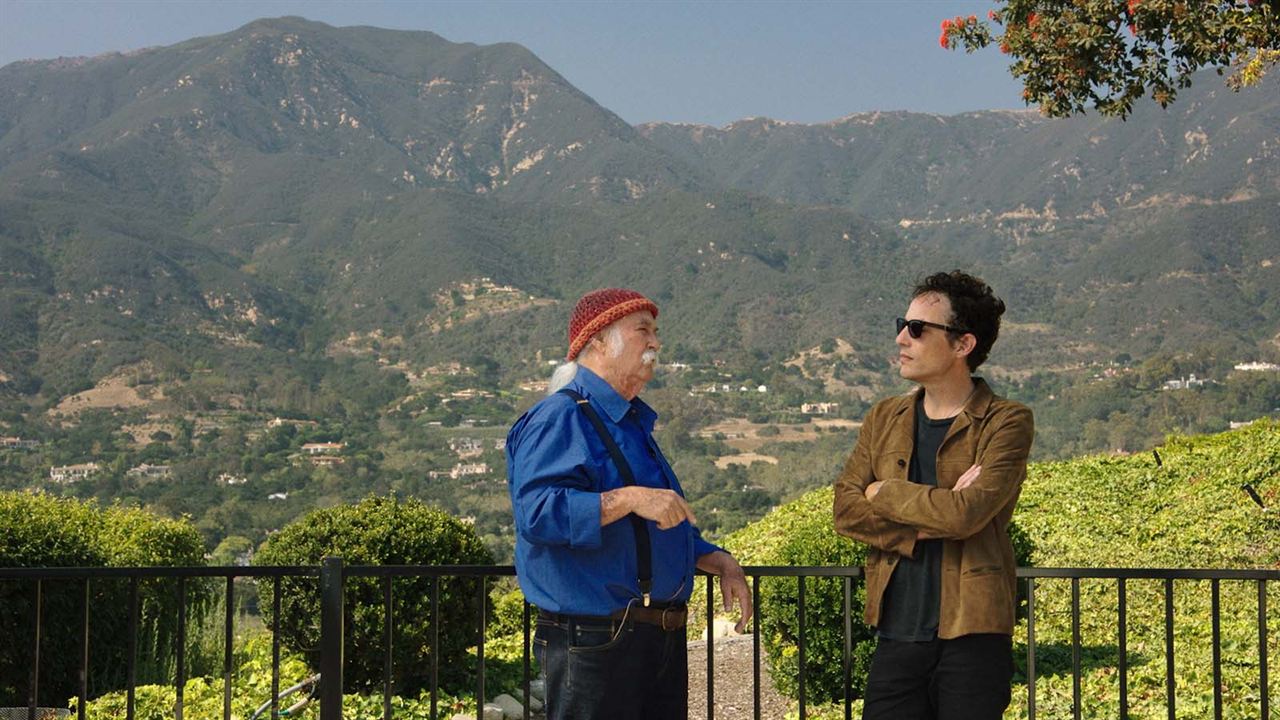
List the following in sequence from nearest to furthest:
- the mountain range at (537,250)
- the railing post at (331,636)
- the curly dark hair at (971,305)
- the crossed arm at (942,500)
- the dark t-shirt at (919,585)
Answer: the crossed arm at (942,500) → the dark t-shirt at (919,585) → the curly dark hair at (971,305) → the railing post at (331,636) → the mountain range at (537,250)

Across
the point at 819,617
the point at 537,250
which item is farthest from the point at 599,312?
the point at 537,250

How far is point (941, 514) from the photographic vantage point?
2818mm

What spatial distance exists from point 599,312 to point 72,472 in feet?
263

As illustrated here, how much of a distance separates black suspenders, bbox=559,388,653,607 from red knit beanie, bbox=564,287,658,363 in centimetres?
17

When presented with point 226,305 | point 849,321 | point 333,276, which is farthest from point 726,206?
point 226,305

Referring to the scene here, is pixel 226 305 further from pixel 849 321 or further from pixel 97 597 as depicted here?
pixel 97 597

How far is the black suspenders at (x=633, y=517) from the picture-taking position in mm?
2717

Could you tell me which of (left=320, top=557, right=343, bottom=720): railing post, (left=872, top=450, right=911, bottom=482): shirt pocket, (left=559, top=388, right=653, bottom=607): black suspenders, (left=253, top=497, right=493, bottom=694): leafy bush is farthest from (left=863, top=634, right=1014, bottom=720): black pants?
(left=253, top=497, right=493, bottom=694): leafy bush

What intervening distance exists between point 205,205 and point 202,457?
79054 mm

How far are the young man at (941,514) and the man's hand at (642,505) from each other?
1.80ft

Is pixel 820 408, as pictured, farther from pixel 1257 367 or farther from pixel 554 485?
pixel 554 485

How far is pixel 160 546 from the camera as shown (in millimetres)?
12727

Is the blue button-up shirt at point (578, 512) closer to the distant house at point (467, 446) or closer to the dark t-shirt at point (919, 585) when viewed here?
the dark t-shirt at point (919, 585)

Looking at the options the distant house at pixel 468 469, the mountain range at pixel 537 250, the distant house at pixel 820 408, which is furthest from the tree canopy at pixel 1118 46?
the mountain range at pixel 537 250
